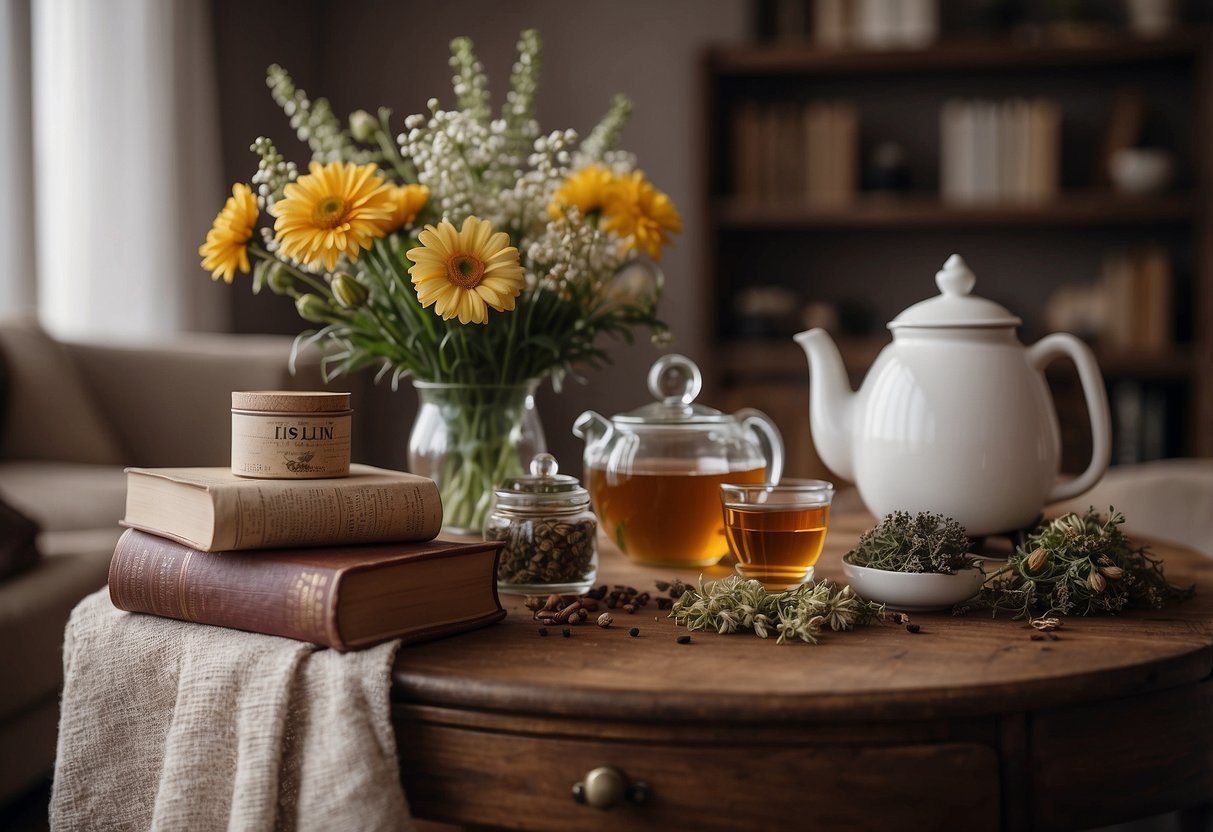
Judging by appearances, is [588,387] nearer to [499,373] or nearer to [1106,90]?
[1106,90]

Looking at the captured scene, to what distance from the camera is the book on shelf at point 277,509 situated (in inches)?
32.4

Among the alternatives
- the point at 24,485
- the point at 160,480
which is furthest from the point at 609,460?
the point at 24,485

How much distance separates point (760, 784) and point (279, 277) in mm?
741

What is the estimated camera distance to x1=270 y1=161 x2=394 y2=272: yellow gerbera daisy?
3.33 ft

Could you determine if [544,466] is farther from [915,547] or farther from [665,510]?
[915,547]

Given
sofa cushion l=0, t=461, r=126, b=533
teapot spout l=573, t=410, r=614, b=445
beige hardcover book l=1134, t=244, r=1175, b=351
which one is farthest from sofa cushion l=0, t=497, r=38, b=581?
beige hardcover book l=1134, t=244, r=1175, b=351

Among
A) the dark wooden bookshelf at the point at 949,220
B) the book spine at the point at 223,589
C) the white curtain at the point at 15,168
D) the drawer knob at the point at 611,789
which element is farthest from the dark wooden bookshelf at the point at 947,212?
the drawer knob at the point at 611,789

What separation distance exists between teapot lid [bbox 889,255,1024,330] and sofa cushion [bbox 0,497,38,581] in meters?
1.30

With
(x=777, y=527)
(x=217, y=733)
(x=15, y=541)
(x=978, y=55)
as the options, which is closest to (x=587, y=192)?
(x=777, y=527)

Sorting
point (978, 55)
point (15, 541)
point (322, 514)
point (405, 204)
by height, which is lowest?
point (15, 541)

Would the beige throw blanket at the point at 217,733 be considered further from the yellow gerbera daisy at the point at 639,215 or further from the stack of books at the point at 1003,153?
the stack of books at the point at 1003,153

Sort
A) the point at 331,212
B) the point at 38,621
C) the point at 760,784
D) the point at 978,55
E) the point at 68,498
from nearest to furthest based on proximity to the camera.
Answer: the point at 760,784, the point at 331,212, the point at 38,621, the point at 68,498, the point at 978,55

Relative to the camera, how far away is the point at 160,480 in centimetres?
88

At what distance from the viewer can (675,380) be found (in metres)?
1.19
